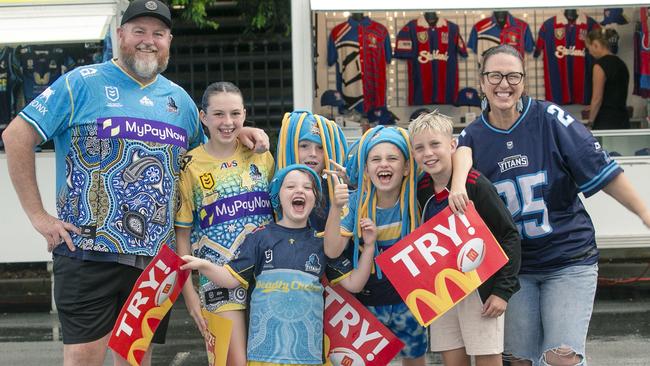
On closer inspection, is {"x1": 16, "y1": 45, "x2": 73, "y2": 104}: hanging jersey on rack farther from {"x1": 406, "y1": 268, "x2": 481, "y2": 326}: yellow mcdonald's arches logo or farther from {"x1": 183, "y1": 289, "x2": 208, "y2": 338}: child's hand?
{"x1": 406, "y1": 268, "x2": 481, "y2": 326}: yellow mcdonald's arches logo

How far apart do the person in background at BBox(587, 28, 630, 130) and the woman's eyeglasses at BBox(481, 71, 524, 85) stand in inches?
248

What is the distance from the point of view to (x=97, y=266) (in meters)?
4.86

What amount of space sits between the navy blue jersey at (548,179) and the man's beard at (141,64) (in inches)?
63.3

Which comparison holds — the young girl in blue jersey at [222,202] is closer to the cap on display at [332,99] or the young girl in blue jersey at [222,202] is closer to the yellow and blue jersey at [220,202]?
the yellow and blue jersey at [220,202]

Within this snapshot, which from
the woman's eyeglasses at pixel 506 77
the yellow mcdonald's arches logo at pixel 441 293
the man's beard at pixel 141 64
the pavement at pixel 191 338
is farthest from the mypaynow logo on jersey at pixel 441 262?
the pavement at pixel 191 338

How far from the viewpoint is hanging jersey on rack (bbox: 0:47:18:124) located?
10.7 metres

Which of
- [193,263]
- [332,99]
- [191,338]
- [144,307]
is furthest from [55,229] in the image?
[332,99]

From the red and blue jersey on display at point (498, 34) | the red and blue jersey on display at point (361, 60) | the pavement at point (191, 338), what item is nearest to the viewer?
the pavement at point (191, 338)

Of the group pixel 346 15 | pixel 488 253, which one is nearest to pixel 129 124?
pixel 488 253

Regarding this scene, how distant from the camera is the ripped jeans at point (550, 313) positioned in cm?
471

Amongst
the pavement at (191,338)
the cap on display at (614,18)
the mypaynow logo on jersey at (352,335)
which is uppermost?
the cap on display at (614,18)

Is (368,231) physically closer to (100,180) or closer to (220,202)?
(220,202)

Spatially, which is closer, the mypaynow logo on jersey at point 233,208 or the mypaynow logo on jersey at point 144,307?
the mypaynow logo on jersey at point 144,307

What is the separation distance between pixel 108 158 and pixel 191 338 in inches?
151
